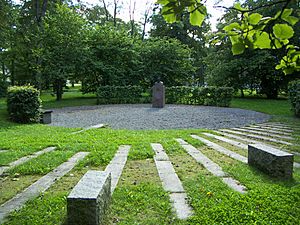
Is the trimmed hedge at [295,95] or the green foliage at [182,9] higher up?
the green foliage at [182,9]

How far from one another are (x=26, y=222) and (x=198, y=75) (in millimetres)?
35647

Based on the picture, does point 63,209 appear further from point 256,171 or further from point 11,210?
point 256,171

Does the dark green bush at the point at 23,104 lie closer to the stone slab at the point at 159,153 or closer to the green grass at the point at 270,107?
the stone slab at the point at 159,153

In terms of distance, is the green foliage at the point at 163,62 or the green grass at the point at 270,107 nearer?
the green grass at the point at 270,107

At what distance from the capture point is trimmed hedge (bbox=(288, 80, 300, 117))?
10.2 metres

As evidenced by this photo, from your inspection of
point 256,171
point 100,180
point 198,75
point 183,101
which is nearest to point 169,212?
point 100,180

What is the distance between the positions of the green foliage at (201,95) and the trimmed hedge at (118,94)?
2.29 metres

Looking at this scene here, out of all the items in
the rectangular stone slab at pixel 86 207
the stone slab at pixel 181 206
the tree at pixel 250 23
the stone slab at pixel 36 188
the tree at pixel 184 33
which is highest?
the tree at pixel 184 33

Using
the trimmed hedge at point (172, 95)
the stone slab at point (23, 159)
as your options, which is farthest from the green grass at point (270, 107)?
the stone slab at point (23, 159)

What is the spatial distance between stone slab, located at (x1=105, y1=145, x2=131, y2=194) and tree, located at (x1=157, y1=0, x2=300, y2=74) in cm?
227

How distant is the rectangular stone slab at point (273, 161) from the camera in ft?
10.9

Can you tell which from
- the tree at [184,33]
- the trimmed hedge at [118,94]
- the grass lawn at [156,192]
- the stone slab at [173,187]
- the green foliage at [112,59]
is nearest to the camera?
the grass lawn at [156,192]

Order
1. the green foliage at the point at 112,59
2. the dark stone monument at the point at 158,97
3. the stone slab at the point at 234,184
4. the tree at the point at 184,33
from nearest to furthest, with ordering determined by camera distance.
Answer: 1. the stone slab at the point at 234,184
2. the dark stone monument at the point at 158,97
3. the green foliage at the point at 112,59
4. the tree at the point at 184,33

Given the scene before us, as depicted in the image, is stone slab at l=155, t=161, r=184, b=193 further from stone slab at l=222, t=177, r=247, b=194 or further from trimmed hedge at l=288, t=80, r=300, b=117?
trimmed hedge at l=288, t=80, r=300, b=117
